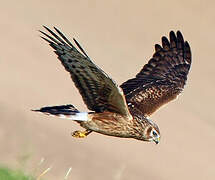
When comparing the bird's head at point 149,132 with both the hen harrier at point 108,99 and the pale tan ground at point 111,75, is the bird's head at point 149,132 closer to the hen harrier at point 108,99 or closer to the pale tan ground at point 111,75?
the hen harrier at point 108,99

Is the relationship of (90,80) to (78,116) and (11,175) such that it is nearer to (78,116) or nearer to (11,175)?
(78,116)

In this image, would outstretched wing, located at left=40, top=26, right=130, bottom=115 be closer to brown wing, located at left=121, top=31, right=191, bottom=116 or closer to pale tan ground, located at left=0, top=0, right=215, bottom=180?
brown wing, located at left=121, top=31, right=191, bottom=116

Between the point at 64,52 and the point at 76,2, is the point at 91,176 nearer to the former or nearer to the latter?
the point at 64,52

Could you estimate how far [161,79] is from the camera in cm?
1221

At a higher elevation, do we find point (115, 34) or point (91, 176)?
point (115, 34)

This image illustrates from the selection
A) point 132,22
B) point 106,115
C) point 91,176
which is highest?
point 132,22

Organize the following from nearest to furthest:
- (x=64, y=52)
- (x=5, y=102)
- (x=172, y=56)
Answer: (x=64, y=52) → (x=172, y=56) → (x=5, y=102)

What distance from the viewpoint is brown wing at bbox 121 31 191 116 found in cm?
1116

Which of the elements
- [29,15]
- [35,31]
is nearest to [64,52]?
[35,31]

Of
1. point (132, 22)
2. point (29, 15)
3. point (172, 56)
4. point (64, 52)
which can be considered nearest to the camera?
point (64, 52)

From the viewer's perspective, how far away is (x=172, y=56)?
12.6 meters

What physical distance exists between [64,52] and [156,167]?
393 inches

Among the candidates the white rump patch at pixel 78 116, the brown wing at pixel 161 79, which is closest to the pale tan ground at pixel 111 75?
the brown wing at pixel 161 79

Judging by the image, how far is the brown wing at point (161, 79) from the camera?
11.2 metres
